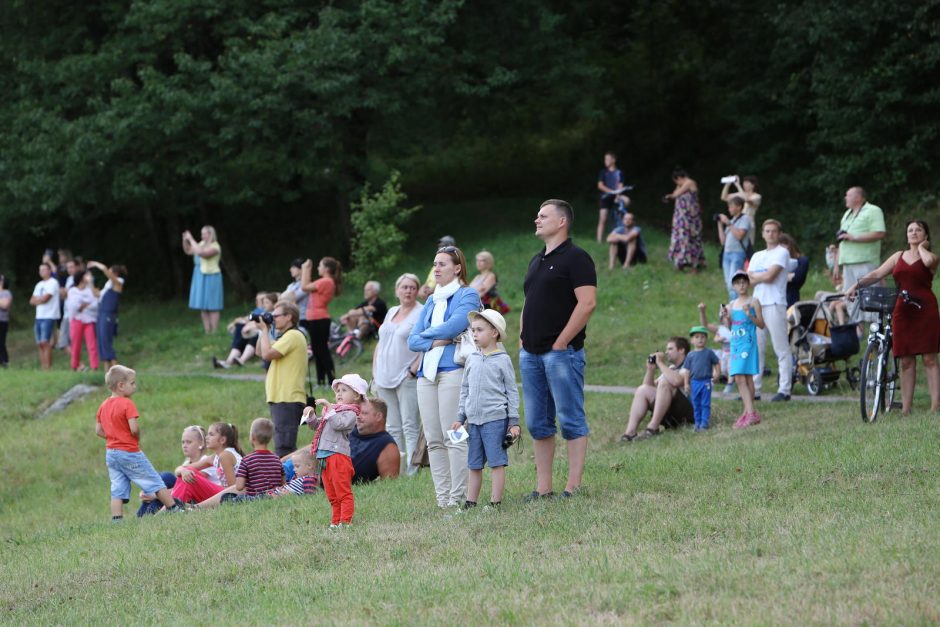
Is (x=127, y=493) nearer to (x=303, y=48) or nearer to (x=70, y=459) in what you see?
(x=70, y=459)

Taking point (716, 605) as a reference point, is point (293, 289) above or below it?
above

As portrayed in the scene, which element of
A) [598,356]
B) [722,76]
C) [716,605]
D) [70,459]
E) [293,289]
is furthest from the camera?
[722,76]

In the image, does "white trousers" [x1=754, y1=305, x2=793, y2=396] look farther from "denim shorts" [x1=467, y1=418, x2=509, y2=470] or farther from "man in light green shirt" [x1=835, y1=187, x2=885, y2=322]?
"denim shorts" [x1=467, y1=418, x2=509, y2=470]

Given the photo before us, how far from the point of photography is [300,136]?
28781 millimetres

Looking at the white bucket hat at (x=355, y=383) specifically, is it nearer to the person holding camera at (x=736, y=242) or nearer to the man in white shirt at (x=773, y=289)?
the man in white shirt at (x=773, y=289)

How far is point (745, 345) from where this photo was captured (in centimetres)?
1419

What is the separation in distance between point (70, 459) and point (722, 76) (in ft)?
78.4

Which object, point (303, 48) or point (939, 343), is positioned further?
point (303, 48)

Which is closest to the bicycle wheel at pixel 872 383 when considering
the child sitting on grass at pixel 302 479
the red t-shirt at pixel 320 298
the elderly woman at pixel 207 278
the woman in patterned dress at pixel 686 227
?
the child sitting on grass at pixel 302 479

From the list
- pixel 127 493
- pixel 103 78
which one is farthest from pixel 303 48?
pixel 127 493

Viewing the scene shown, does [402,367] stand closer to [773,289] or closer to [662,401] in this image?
[662,401]

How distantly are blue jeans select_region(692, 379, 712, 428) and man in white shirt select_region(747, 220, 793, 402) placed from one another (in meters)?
0.87

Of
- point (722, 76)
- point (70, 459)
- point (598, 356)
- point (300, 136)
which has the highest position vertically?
point (722, 76)

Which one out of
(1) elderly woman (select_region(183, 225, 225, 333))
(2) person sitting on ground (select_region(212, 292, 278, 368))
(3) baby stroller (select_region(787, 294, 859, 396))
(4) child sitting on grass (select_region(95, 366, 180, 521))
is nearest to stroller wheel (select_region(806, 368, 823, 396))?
(3) baby stroller (select_region(787, 294, 859, 396))
